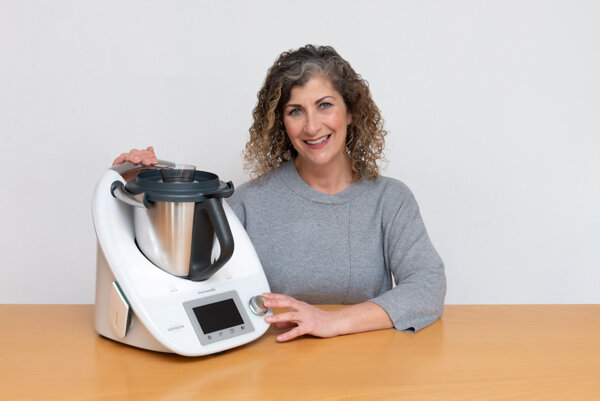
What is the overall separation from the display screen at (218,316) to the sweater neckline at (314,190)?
0.64 metres

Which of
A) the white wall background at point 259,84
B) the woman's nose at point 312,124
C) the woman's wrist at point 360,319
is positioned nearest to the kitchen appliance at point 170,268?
the woman's wrist at point 360,319

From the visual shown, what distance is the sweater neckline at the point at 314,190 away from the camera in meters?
1.76

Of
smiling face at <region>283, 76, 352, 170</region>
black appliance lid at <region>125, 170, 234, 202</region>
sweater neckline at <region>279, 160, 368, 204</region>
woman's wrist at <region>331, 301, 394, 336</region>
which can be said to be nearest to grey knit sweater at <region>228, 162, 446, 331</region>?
sweater neckline at <region>279, 160, 368, 204</region>

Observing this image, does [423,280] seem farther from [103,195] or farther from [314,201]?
[103,195]

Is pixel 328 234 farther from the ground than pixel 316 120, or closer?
closer

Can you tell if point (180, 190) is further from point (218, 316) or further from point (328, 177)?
point (328, 177)

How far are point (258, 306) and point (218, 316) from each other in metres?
0.09

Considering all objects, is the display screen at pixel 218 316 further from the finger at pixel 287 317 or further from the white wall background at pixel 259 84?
the white wall background at pixel 259 84

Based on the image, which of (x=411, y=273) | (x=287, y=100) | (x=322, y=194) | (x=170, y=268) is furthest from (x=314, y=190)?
(x=170, y=268)

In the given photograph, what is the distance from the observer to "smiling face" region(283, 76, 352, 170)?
167 centimetres

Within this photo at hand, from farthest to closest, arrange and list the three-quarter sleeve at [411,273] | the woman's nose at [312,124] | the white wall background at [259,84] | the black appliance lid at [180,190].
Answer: the white wall background at [259,84] → the woman's nose at [312,124] → the three-quarter sleeve at [411,273] → the black appliance lid at [180,190]

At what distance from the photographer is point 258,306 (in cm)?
120

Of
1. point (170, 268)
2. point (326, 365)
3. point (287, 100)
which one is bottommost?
point (326, 365)

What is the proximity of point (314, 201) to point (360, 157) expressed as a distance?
198 millimetres
